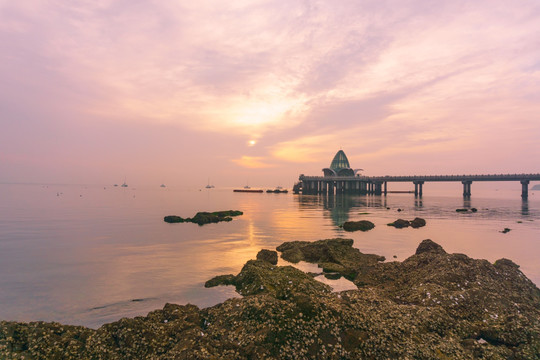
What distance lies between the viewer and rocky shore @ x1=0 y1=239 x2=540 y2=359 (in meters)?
9.45

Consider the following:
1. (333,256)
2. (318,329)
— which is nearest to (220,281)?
(318,329)

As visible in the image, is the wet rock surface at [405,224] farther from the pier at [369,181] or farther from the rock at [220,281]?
the pier at [369,181]

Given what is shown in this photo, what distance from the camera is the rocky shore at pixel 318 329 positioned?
31.0 ft

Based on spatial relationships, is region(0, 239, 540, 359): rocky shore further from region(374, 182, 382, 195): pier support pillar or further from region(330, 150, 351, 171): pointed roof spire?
region(330, 150, 351, 171): pointed roof spire

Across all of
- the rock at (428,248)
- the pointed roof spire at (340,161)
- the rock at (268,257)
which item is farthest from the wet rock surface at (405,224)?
the pointed roof spire at (340,161)

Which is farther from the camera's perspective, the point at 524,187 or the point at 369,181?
the point at 369,181

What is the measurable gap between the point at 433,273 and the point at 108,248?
26.2 metres

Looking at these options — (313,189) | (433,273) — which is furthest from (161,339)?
(313,189)

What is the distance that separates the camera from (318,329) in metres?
10.3

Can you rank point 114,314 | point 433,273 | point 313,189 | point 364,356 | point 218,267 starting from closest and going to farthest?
point 364,356 → point 114,314 → point 433,273 → point 218,267 → point 313,189

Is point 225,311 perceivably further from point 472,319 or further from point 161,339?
point 472,319

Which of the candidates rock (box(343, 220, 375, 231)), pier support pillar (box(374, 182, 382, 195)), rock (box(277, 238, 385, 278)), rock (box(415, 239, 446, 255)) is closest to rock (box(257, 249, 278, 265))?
rock (box(277, 238, 385, 278))

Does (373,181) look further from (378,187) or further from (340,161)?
(340,161)

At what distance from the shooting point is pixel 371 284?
1750cm
